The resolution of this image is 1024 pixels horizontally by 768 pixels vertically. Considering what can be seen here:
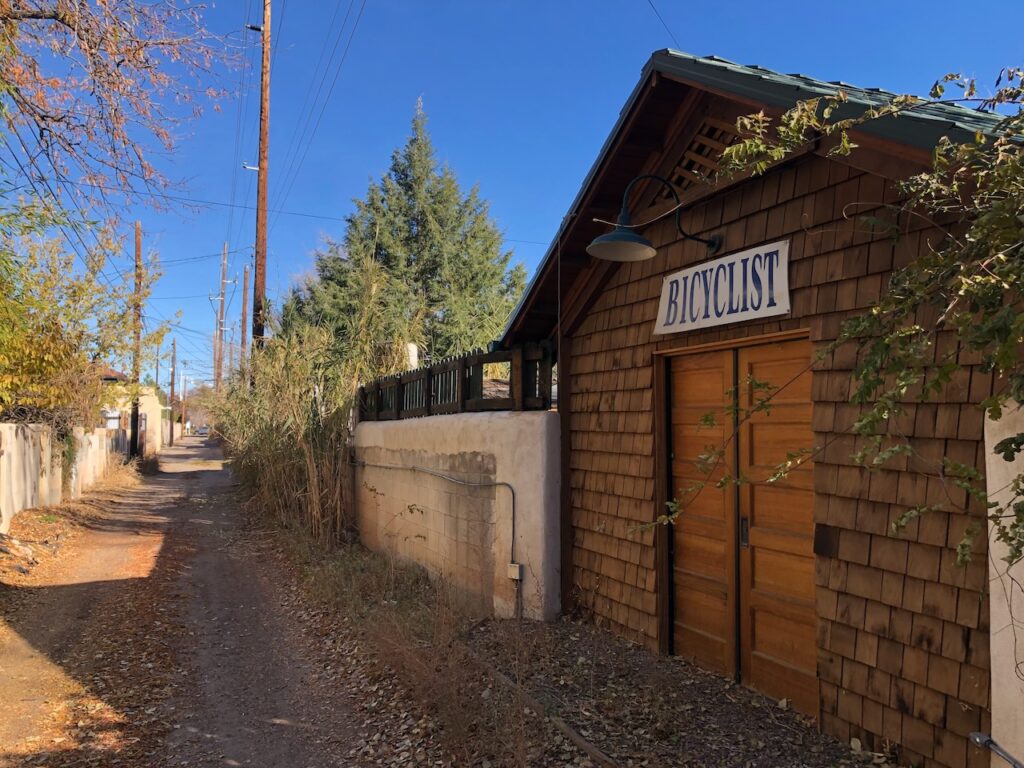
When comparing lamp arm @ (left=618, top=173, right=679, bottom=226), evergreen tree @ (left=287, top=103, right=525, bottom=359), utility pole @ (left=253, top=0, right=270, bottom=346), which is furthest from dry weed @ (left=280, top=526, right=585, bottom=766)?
evergreen tree @ (left=287, top=103, right=525, bottom=359)

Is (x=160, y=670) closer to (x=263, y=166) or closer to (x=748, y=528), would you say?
(x=748, y=528)

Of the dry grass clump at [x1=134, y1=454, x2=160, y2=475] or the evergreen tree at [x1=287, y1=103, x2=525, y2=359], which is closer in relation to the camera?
the evergreen tree at [x1=287, y1=103, x2=525, y2=359]

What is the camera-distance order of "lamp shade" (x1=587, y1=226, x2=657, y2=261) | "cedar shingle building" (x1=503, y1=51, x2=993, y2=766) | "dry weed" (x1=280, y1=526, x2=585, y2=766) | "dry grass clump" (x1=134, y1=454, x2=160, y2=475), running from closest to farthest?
"cedar shingle building" (x1=503, y1=51, x2=993, y2=766) → "dry weed" (x1=280, y1=526, x2=585, y2=766) → "lamp shade" (x1=587, y1=226, x2=657, y2=261) → "dry grass clump" (x1=134, y1=454, x2=160, y2=475)

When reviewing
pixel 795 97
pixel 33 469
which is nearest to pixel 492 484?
pixel 795 97

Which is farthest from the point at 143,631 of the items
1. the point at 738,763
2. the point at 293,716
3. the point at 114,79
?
the point at 738,763

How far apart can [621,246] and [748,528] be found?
6.20 ft

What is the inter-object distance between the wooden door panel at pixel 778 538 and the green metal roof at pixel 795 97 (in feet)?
4.13

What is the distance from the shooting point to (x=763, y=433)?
420cm

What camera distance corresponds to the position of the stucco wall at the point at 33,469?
1136cm

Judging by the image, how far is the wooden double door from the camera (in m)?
3.92

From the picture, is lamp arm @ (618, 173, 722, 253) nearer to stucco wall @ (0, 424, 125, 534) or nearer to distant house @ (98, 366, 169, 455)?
stucco wall @ (0, 424, 125, 534)

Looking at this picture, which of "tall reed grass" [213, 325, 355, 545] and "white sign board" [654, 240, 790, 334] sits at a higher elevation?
"white sign board" [654, 240, 790, 334]

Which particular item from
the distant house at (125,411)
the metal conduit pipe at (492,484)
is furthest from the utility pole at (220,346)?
the metal conduit pipe at (492,484)

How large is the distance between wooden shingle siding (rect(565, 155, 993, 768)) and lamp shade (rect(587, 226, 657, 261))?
1.88ft
